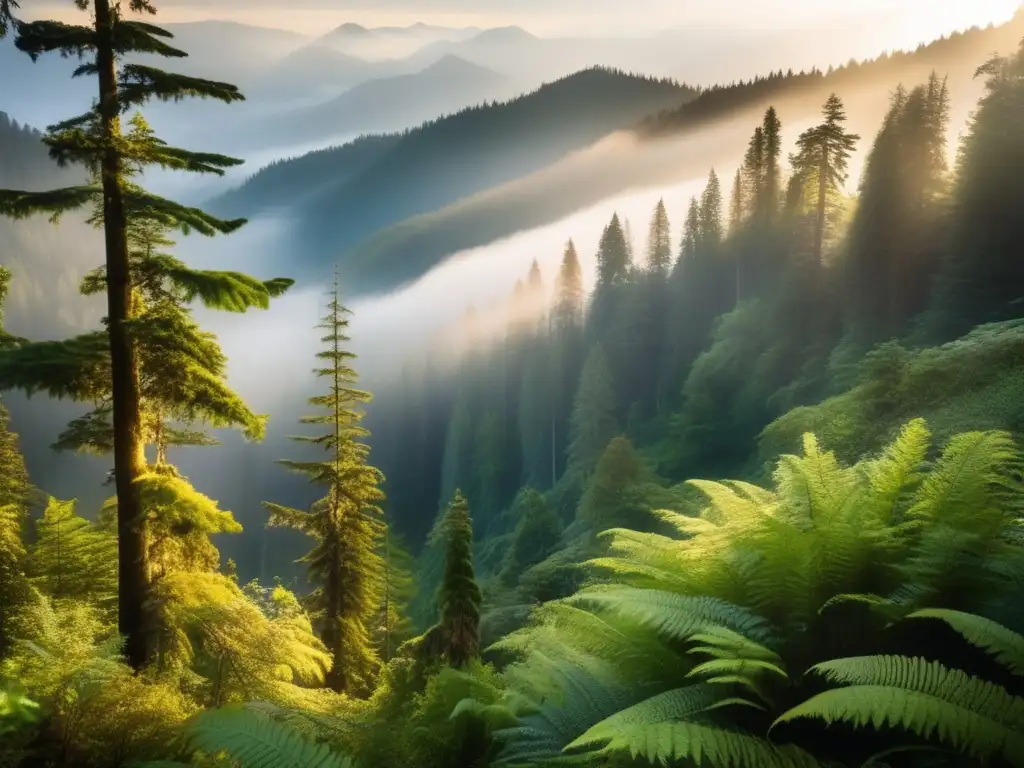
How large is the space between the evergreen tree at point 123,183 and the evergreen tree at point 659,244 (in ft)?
209

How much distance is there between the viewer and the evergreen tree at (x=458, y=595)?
1590 cm

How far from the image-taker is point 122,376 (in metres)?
7.98

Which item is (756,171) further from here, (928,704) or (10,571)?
(928,704)

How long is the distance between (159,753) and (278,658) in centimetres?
461

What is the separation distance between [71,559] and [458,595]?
8565mm

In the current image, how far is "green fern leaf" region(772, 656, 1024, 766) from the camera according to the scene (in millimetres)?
2023

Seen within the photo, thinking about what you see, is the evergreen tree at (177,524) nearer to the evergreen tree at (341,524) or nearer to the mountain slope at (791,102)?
the evergreen tree at (341,524)

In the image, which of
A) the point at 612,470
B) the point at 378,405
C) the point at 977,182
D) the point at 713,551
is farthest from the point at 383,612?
the point at 378,405

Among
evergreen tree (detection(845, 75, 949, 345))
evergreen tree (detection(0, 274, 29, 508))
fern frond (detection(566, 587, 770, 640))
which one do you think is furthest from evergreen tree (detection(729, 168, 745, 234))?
fern frond (detection(566, 587, 770, 640))

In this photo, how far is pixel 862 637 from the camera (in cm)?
293

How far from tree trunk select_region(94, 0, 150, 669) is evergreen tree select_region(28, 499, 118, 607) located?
575 centimetres

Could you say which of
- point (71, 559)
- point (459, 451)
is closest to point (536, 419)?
point (459, 451)

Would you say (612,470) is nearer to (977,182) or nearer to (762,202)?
(977,182)

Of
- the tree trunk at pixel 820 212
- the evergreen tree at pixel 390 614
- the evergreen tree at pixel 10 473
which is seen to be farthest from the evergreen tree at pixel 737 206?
the evergreen tree at pixel 10 473
